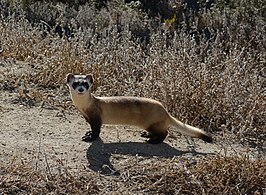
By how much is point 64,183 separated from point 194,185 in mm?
814

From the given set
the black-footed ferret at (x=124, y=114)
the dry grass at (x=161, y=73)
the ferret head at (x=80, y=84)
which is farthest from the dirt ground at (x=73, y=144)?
the ferret head at (x=80, y=84)

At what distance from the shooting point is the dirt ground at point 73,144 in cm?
416

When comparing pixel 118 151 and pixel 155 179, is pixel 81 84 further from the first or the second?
pixel 155 179

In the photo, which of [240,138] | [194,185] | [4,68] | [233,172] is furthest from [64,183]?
[4,68]

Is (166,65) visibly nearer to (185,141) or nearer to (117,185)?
(185,141)

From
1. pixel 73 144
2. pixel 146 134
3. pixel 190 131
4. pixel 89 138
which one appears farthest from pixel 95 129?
pixel 190 131

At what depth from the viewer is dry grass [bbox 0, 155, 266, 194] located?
375 cm

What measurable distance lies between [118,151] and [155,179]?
551mm

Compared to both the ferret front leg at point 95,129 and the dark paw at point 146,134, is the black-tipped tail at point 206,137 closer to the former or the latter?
the dark paw at point 146,134

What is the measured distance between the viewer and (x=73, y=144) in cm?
448

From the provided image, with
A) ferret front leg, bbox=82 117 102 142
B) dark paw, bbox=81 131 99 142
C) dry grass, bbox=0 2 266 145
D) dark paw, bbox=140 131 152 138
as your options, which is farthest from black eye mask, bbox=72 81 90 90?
dry grass, bbox=0 2 266 145

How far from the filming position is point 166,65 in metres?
5.54

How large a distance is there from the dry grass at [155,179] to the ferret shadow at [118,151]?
0.54 ft

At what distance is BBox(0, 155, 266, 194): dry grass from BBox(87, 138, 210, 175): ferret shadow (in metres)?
0.16
